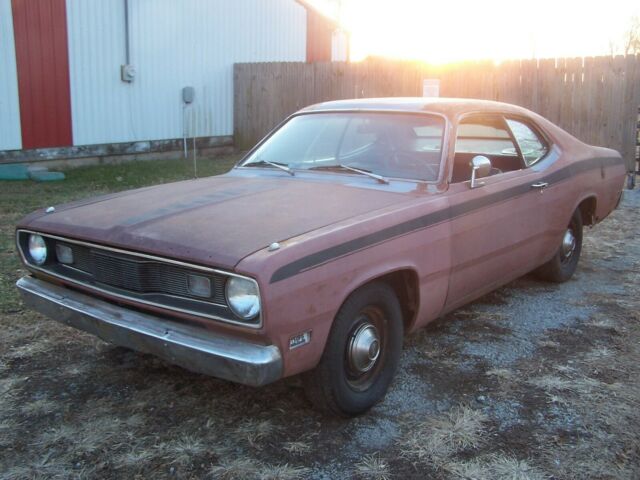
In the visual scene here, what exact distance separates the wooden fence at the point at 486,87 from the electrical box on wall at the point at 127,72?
3198 mm

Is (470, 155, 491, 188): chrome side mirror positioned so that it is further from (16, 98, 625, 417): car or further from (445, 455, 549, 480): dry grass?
(445, 455, 549, 480): dry grass

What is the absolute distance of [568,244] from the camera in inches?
220

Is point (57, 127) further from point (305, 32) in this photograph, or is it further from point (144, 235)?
point (144, 235)

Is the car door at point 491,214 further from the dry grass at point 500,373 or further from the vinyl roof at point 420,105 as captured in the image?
the dry grass at point 500,373

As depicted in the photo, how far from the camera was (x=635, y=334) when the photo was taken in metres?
4.50

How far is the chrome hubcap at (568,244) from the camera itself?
5525mm

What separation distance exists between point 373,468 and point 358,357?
0.55m

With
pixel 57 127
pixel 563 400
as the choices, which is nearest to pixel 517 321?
pixel 563 400

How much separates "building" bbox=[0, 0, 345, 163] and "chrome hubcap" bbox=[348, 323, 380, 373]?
9.34 metres

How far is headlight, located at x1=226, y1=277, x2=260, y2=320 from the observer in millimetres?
2713

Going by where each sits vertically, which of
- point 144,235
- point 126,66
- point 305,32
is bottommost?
point 144,235

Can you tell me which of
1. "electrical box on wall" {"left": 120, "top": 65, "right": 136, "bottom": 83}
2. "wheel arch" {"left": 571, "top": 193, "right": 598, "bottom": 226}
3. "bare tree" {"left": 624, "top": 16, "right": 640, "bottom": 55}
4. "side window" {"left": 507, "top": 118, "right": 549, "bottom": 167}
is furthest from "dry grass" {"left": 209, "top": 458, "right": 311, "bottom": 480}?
"bare tree" {"left": 624, "top": 16, "right": 640, "bottom": 55}

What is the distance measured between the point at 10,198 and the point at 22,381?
5.91 meters

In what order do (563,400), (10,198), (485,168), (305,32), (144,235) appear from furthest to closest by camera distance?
(305,32), (10,198), (485,168), (563,400), (144,235)
